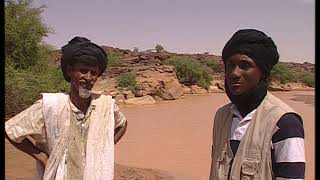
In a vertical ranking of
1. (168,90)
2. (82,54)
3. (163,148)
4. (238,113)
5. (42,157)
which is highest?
(82,54)

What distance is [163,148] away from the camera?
1136 cm

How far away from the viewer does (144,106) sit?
20.3 meters

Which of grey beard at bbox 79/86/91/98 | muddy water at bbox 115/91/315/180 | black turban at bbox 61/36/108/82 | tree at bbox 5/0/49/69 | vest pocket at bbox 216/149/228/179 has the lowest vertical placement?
muddy water at bbox 115/91/315/180

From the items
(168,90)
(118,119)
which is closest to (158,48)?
(168,90)

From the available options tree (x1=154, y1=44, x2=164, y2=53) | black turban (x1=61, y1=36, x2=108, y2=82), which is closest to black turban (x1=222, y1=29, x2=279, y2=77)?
black turban (x1=61, y1=36, x2=108, y2=82)

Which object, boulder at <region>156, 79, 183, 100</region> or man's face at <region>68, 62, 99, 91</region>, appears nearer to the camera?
man's face at <region>68, 62, 99, 91</region>

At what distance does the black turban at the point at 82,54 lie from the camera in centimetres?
212

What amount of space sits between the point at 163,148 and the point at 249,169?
988cm

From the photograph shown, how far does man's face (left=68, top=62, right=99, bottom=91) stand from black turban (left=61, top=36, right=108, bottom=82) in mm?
23

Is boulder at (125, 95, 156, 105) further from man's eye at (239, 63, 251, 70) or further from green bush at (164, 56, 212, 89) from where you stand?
man's eye at (239, 63, 251, 70)

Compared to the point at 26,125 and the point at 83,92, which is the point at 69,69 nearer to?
the point at 83,92

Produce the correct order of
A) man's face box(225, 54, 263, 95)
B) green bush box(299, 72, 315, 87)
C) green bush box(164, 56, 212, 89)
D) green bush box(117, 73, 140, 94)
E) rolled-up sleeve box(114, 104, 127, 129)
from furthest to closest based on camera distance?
green bush box(299, 72, 315, 87)
green bush box(164, 56, 212, 89)
green bush box(117, 73, 140, 94)
rolled-up sleeve box(114, 104, 127, 129)
man's face box(225, 54, 263, 95)

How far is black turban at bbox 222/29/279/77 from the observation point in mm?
1651

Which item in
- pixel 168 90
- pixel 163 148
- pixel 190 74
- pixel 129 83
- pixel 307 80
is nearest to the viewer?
pixel 163 148
